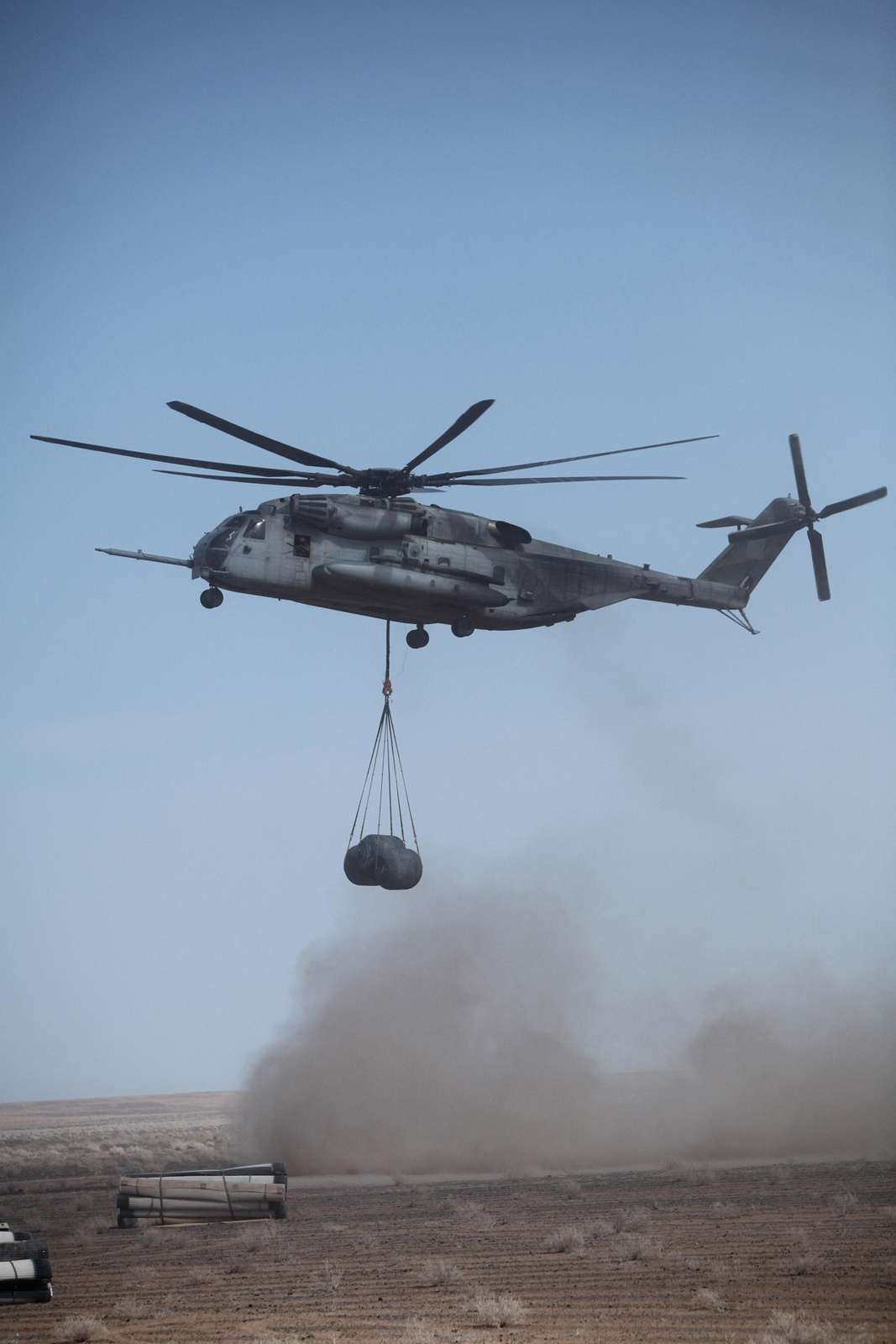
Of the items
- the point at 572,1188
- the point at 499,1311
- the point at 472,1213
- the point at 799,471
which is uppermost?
the point at 799,471

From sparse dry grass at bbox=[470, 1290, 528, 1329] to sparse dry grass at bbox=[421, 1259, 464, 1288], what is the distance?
5.68 ft

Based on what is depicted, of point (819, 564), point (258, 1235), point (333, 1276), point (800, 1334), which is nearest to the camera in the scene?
point (800, 1334)

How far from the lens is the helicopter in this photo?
22.0m

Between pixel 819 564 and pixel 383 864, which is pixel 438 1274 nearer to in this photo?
pixel 383 864

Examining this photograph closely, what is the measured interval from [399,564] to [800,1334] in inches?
518

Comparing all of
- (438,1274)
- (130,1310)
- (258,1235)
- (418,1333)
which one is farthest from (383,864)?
(418,1333)

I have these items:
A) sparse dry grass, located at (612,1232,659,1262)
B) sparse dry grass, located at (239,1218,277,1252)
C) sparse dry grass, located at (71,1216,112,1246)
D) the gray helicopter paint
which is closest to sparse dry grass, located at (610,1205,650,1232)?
sparse dry grass, located at (612,1232,659,1262)

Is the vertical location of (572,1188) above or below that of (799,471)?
below

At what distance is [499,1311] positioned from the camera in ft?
53.3

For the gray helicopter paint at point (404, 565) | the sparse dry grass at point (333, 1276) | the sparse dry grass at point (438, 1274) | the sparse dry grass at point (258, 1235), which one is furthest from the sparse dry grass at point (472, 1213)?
the gray helicopter paint at point (404, 565)

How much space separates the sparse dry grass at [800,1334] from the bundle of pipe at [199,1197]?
12.4 meters

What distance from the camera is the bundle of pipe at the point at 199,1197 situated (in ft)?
81.5

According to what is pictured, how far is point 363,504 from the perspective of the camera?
23.1 m

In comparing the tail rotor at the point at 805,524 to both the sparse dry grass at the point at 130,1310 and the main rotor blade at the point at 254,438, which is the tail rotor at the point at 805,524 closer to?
the main rotor blade at the point at 254,438
